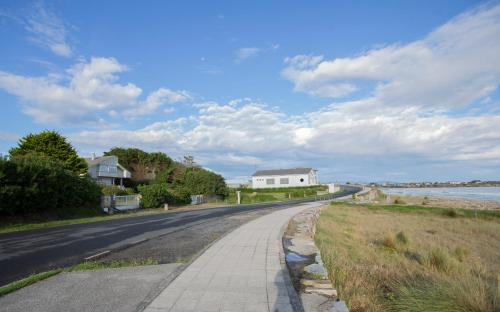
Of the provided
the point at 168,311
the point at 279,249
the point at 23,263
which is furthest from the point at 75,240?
the point at 168,311

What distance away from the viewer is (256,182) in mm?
85375

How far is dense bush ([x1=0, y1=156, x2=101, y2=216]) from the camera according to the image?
59.9ft

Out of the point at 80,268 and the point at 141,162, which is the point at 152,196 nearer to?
the point at 80,268

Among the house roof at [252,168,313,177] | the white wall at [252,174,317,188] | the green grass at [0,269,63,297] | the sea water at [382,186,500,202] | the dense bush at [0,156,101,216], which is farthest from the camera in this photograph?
the house roof at [252,168,313,177]

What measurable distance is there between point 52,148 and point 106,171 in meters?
13.5

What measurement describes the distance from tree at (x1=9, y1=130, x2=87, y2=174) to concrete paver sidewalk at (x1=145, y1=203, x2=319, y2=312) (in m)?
36.2

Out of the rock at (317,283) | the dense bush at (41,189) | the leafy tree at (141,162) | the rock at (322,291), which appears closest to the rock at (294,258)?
the rock at (317,283)

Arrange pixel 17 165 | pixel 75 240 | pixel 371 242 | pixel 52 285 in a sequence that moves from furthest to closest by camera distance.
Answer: pixel 17 165
pixel 371 242
pixel 75 240
pixel 52 285

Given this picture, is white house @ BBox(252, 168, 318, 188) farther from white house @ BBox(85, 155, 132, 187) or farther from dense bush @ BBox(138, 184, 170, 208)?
dense bush @ BBox(138, 184, 170, 208)

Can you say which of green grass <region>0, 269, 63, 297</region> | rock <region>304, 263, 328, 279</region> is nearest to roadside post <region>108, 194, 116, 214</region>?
green grass <region>0, 269, 63, 297</region>

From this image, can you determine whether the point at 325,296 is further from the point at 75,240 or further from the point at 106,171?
the point at 106,171

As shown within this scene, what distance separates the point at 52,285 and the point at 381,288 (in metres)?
6.20

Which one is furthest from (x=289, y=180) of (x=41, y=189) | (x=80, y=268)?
(x=80, y=268)

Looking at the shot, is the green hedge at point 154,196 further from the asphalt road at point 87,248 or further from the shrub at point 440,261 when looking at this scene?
the shrub at point 440,261
